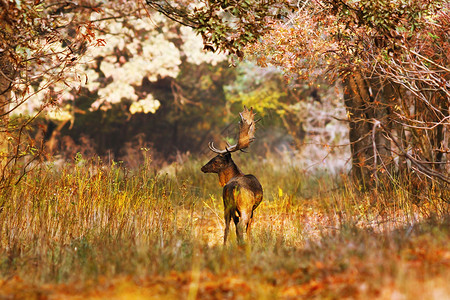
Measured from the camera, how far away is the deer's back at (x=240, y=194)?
824cm

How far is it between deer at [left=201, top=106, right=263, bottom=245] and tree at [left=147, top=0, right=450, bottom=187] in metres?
1.62

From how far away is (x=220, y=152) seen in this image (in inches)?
361

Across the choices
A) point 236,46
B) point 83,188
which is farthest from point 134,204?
point 236,46

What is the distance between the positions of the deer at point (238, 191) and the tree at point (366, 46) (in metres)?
1.62

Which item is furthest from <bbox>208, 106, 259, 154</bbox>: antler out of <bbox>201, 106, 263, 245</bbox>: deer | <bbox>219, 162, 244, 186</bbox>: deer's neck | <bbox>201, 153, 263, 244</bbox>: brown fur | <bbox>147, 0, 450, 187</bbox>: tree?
<bbox>147, 0, 450, 187</bbox>: tree

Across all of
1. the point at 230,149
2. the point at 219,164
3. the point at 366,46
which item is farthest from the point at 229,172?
the point at 366,46

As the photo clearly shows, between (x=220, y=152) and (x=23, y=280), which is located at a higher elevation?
(x=220, y=152)

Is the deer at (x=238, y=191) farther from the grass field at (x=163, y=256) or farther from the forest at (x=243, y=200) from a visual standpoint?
the grass field at (x=163, y=256)

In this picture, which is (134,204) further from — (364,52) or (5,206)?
(364,52)

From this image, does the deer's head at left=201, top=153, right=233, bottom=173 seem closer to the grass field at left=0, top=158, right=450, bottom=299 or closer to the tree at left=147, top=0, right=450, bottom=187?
the grass field at left=0, top=158, right=450, bottom=299

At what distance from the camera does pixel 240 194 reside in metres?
8.24

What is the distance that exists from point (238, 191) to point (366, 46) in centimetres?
346

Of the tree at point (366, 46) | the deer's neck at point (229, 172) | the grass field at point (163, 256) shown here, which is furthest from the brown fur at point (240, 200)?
the tree at point (366, 46)

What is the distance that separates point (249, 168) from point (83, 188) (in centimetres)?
805
